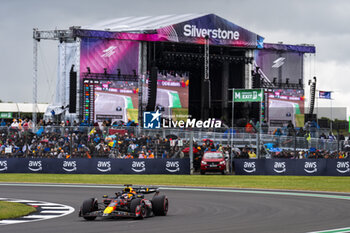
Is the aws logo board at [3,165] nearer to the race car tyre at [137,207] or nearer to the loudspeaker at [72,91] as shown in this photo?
the loudspeaker at [72,91]

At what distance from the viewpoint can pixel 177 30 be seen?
54.3 m

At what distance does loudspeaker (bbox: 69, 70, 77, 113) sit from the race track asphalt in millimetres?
25780

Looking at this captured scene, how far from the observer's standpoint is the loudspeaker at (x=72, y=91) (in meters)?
50.1

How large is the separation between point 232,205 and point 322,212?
3136mm

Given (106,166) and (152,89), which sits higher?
(152,89)

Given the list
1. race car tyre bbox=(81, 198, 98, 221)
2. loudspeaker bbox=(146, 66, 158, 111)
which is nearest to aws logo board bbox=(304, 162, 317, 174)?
loudspeaker bbox=(146, 66, 158, 111)

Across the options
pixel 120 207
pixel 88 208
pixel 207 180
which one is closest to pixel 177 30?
pixel 207 180

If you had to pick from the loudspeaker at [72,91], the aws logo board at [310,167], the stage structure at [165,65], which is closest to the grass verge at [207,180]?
the aws logo board at [310,167]

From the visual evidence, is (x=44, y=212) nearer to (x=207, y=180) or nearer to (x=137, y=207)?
(x=137, y=207)

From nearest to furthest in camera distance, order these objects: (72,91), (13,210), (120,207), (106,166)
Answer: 1. (120,207)
2. (13,210)
3. (106,166)
4. (72,91)

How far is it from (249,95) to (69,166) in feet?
59.1

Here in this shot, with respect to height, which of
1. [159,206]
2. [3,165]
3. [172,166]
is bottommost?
[3,165]

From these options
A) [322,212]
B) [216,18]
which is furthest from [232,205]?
[216,18]

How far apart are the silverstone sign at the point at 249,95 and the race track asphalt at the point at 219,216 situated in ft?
84.7
